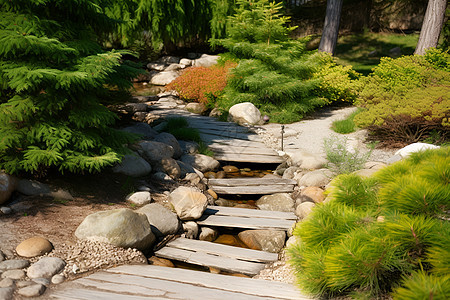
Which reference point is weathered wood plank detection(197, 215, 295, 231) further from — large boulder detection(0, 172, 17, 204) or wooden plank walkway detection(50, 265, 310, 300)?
large boulder detection(0, 172, 17, 204)

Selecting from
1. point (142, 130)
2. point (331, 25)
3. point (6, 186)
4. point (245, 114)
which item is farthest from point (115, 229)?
point (331, 25)

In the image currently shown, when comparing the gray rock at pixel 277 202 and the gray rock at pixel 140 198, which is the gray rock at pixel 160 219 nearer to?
the gray rock at pixel 140 198

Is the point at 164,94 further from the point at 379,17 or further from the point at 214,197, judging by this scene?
the point at 379,17

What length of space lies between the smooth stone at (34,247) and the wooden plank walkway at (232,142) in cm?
408

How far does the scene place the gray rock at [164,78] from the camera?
1403 centimetres


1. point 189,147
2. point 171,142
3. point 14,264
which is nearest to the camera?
point 14,264

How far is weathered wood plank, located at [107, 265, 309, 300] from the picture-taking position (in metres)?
3.09

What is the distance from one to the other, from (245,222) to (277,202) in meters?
0.98

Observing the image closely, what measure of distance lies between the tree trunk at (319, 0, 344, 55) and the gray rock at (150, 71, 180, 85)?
575 cm

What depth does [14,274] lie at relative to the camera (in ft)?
10.9

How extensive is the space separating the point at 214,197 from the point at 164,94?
7.15 meters

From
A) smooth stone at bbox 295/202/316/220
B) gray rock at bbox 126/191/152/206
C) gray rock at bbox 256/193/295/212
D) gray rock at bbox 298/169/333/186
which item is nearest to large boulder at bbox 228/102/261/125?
gray rock at bbox 298/169/333/186

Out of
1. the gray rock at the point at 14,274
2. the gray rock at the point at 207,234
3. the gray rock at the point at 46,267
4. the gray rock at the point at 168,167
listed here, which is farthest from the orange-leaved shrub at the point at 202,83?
the gray rock at the point at 14,274

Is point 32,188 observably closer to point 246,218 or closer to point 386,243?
point 246,218
